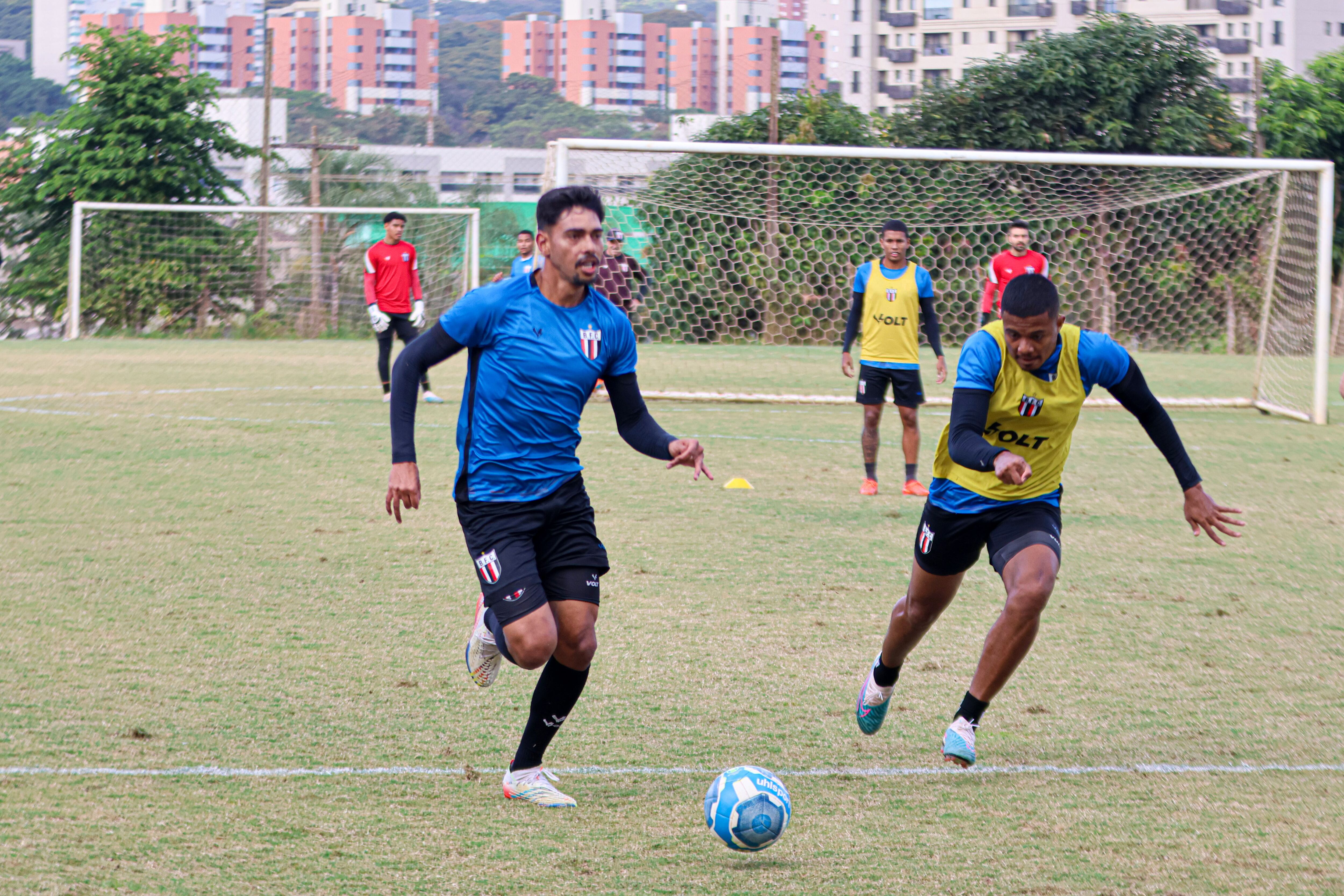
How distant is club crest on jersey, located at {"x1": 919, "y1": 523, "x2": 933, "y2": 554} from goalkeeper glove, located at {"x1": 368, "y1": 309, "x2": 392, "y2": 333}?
451 inches

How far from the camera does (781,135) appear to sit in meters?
31.4

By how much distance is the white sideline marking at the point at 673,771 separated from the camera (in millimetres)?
4598

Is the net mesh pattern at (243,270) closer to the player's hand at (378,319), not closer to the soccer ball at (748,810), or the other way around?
the player's hand at (378,319)

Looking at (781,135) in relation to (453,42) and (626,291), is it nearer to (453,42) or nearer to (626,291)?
(626,291)

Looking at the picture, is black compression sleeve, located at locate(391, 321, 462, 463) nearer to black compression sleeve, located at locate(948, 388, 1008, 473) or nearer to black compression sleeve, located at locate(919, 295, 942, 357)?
black compression sleeve, located at locate(948, 388, 1008, 473)

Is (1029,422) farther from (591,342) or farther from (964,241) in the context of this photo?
(964,241)

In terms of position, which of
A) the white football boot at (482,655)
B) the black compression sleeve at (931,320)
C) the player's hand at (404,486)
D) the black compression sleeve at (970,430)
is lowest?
the white football boot at (482,655)

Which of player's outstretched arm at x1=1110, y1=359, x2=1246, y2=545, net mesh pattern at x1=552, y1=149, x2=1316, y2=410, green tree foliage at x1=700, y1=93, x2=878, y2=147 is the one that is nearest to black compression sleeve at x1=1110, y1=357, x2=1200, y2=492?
player's outstretched arm at x1=1110, y1=359, x2=1246, y2=545

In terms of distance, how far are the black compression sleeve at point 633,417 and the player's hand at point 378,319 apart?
11293mm

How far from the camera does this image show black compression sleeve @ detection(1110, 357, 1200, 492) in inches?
197

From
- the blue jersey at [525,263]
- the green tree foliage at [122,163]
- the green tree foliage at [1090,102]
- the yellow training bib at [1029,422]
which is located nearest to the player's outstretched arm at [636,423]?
the yellow training bib at [1029,422]

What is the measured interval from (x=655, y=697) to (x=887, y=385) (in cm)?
585

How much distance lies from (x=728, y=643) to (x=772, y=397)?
11.2 meters

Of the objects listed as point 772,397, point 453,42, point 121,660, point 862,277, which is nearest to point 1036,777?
point 121,660
